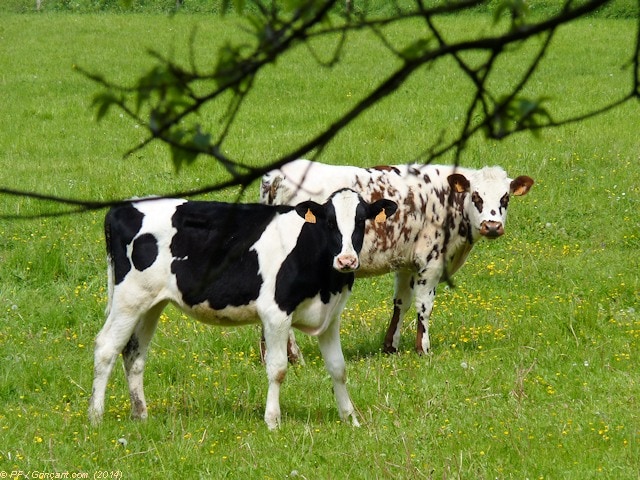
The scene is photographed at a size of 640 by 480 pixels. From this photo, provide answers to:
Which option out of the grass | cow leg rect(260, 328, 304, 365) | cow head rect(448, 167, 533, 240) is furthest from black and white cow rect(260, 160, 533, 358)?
cow leg rect(260, 328, 304, 365)

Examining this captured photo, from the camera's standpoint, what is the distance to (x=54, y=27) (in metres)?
35.3

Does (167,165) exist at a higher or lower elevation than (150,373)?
higher

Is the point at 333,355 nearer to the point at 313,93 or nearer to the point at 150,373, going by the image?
the point at 150,373

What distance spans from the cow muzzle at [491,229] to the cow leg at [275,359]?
2.86 m

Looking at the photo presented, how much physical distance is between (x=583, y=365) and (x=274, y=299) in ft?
9.52

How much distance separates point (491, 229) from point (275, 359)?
3024mm

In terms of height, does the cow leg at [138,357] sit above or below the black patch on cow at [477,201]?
below

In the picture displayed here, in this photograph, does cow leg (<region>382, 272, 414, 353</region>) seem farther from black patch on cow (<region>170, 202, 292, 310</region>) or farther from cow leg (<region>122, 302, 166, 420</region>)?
cow leg (<region>122, 302, 166, 420</region>)

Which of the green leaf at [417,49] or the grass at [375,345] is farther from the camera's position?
the grass at [375,345]

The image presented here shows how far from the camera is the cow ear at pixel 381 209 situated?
8.99m

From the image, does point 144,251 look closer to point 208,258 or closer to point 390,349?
point 208,258

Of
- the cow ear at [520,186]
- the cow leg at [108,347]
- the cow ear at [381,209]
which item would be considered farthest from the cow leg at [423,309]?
the cow leg at [108,347]

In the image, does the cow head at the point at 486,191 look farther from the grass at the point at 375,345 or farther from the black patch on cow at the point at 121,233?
the black patch on cow at the point at 121,233

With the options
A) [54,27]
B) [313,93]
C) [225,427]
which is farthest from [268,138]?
[54,27]
